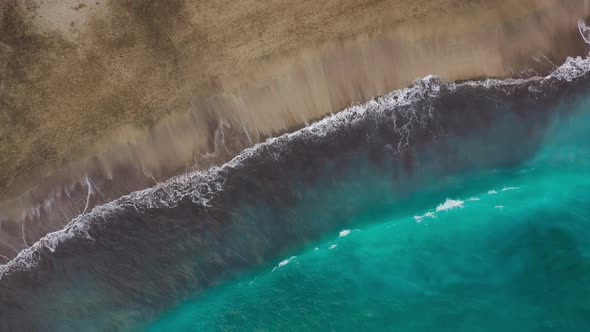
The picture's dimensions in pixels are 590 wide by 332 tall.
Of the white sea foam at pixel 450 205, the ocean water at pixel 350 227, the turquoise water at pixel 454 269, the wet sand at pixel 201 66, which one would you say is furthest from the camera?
the white sea foam at pixel 450 205

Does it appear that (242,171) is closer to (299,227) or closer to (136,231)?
(299,227)

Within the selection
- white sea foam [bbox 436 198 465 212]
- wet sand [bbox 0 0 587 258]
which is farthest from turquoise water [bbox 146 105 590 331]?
wet sand [bbox 0 0 587 258]

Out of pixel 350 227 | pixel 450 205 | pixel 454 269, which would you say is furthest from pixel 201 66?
pixel 454 269

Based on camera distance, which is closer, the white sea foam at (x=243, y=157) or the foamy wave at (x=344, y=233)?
the white sea foam at (x=243, y=157)

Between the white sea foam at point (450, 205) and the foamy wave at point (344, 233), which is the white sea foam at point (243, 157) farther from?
the foamy wave at point (344, 233)

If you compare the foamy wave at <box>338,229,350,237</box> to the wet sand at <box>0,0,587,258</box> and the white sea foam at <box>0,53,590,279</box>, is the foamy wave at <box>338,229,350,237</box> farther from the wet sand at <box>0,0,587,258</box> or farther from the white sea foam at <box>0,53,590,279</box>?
the wet sand at <box>0,0,587,258</box>

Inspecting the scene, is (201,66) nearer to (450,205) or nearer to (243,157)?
(243,157)

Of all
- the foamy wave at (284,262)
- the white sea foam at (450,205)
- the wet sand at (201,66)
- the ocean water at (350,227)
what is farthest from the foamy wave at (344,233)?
Answer: the wet sand at (201,66)

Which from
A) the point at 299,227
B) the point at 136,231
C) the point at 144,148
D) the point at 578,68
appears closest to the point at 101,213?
the point at 136,231
